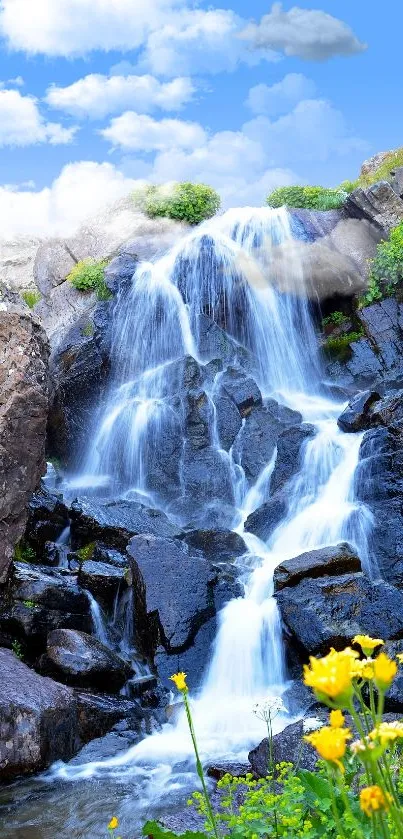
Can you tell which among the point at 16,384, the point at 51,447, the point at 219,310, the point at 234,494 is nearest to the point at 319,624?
the point at 16,384

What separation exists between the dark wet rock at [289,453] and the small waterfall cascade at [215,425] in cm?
17

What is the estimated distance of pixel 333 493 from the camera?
38.8ft

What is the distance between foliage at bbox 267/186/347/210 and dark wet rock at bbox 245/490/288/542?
1069 centimetres

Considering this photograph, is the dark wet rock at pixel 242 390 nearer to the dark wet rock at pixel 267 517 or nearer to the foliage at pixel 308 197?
the dark wet rock at pixel 267 517

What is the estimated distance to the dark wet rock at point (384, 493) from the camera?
9.80 meters

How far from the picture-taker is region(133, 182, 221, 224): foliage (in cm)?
2141

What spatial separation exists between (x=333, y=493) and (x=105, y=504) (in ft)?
12.5

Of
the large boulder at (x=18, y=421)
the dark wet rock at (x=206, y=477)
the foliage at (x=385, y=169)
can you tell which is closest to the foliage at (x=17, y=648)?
the large boulder at (x=18, y=421)

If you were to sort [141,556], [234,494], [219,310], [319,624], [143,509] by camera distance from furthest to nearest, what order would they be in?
1. [219,310]
2. [234,494]
3. [143,509]
4. [141,556]
5. [319,624]

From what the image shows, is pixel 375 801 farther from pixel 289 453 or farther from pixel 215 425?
pixel 215 425

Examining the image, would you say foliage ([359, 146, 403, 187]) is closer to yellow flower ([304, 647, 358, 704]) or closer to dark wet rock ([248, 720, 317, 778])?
dark wet rock ([248, 720, 317, 778])

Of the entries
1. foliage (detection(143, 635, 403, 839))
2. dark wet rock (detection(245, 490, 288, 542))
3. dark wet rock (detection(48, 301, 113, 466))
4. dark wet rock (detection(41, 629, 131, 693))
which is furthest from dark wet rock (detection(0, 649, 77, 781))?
dark wet rock (detection(48, 301, 113, 466))

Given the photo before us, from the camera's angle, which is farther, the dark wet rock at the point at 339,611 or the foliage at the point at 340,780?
the dark wet rock at the point at 339,611

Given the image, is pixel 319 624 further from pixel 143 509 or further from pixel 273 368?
pixel 273 368
